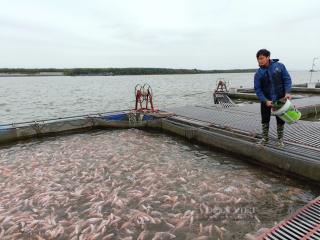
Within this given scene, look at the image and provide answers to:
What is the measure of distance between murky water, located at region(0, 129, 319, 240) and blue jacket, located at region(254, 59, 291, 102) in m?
2.73

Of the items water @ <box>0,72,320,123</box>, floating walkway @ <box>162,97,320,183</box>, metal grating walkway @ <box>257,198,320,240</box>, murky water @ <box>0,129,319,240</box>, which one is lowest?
water @ <box>0,72,320,123</box>

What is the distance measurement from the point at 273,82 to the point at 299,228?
15.0 ft

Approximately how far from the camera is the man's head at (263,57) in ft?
27.3

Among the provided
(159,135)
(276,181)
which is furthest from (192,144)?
(276,181)

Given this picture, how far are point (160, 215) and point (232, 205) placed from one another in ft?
6.35

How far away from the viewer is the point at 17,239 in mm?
5965

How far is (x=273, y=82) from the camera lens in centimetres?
853

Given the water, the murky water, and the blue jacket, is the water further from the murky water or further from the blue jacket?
the blue jacket

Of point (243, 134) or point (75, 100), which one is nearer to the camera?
point (243, 134)

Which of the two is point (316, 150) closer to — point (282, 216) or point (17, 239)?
point (282, 216)

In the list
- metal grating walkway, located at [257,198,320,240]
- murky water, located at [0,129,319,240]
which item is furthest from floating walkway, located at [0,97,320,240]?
murky water, located at [0,129,319,240]

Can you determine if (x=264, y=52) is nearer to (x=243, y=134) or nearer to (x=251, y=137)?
(x=251, y=137)

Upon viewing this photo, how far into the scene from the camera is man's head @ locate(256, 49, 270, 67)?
8336 mm

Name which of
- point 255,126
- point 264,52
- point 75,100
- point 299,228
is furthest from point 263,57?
point 75,100
